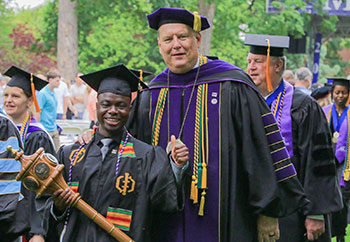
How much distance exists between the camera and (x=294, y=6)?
60.8 ft

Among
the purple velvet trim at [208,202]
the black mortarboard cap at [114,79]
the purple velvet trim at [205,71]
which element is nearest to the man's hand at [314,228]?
the purple velvet trim at [208,202]

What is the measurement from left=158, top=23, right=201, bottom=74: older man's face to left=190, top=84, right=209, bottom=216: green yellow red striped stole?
0.20m

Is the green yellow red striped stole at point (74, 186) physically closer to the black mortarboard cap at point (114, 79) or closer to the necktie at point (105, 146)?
the necktie at point (105, 146)

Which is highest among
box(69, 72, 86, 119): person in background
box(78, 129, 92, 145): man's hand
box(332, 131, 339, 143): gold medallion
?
box(78, 129, 92, 145): man's hand

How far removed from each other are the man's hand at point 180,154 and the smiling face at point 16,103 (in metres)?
2.29

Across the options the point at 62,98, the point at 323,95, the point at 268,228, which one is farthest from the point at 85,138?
the point at 62,98

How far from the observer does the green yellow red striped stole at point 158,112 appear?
4.37 meters

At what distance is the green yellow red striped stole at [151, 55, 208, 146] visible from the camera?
4.37 metres

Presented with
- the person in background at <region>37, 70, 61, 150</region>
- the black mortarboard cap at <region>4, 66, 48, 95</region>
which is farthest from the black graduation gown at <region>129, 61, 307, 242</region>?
the person in background at <region>37, 70, 61, 150</region>

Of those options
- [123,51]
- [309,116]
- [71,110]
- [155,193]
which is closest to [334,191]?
[309,116]

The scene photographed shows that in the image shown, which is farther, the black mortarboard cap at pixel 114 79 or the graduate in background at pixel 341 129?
the graduate in background at pixel 341 129

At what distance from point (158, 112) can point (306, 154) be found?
4.57 ft

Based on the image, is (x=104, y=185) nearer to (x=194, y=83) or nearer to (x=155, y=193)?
(x=155, y=193)

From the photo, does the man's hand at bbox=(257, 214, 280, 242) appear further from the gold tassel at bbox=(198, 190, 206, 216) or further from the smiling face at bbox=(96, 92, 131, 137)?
the smiling face at bbox=(96, 92, 131, 137)
